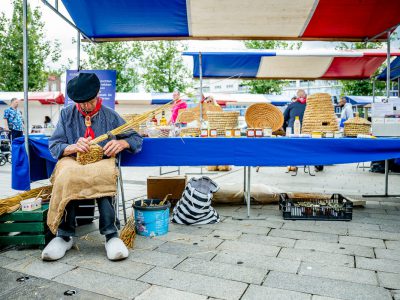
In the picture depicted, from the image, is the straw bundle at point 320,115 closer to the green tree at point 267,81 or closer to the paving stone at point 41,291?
the paving stone at point 41,291

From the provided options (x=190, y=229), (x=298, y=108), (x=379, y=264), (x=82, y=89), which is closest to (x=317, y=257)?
(x=379, y=264)

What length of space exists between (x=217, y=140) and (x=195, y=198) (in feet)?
2.07

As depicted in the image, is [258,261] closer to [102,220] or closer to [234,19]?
[102,220]

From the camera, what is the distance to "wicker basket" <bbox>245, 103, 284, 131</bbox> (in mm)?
4488

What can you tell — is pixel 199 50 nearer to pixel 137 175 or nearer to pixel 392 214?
pixel 137 175

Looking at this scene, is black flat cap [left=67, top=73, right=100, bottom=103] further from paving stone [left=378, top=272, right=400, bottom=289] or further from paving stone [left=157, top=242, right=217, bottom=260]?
paving stone [left=378, top=272, right=400, bottom=289]

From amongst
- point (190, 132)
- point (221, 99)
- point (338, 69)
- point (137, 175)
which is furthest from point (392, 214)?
point (221, 99)

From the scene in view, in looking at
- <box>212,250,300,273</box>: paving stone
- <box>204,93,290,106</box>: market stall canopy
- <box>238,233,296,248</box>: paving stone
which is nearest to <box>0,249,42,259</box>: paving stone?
<box>212,250,300,273</box>: paving stone

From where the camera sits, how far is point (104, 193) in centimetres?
274

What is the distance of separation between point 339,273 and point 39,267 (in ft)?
6.96

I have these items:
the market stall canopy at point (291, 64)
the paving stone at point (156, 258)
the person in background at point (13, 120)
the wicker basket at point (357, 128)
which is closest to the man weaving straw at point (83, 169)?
the paving stone at point (156, 258)

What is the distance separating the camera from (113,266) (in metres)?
2.52

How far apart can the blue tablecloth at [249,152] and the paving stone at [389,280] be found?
137cm

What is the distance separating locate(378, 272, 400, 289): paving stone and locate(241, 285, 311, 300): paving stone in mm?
558
